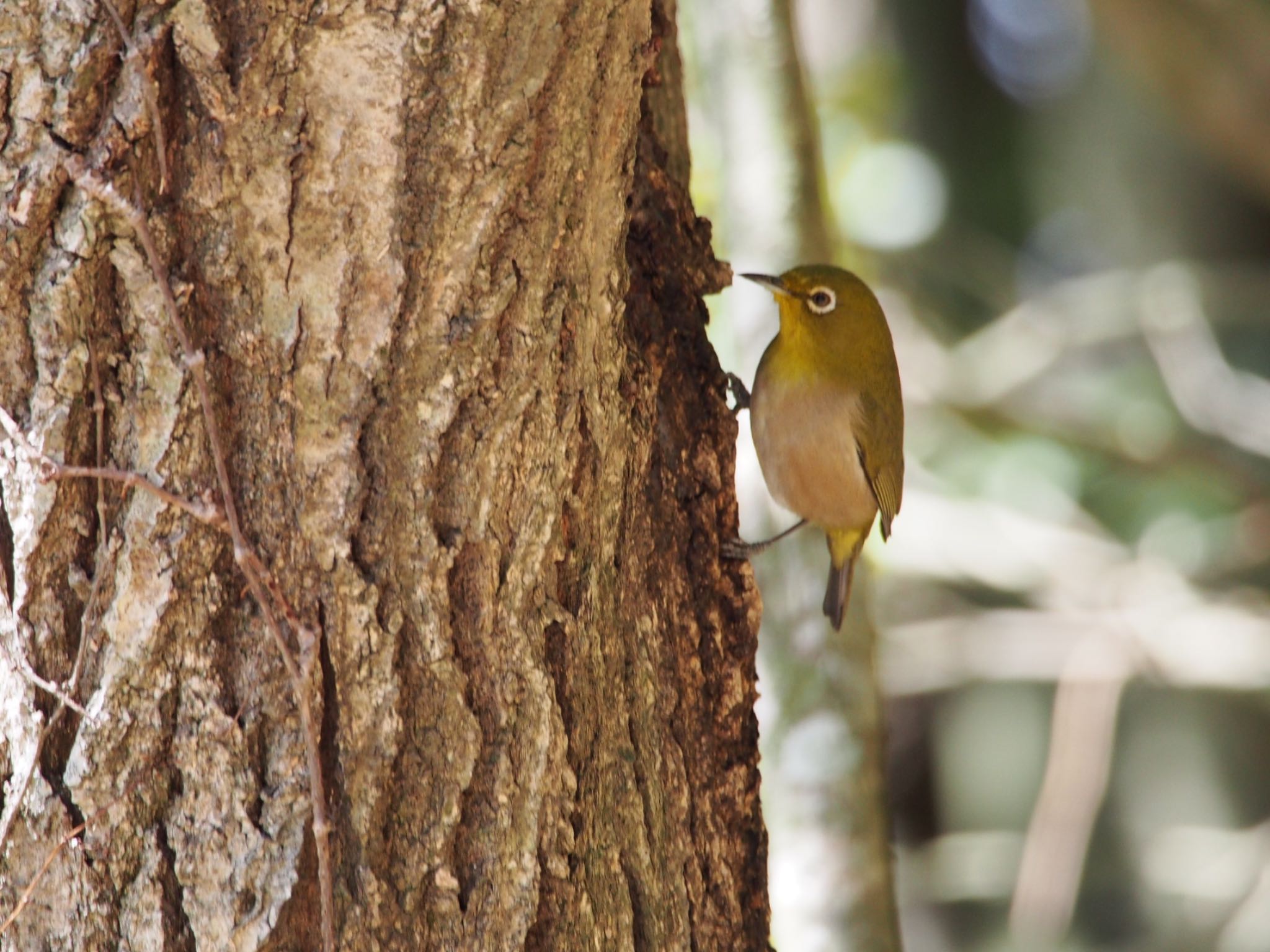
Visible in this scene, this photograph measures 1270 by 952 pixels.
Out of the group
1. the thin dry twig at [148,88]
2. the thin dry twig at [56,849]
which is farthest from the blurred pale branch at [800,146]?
the thin dry twig at [56,849]

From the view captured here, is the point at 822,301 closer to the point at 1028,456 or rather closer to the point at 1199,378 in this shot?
the point at 1199,378

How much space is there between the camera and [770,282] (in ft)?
12.5

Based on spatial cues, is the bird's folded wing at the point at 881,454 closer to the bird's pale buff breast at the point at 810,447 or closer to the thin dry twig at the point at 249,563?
the bird's pale buff breast at the point at 810,447

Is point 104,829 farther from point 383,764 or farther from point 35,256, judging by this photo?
point 35,256

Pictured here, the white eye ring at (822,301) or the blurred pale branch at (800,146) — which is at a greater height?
the blurred pale branch at (800,146)

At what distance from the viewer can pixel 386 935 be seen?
1831 mm

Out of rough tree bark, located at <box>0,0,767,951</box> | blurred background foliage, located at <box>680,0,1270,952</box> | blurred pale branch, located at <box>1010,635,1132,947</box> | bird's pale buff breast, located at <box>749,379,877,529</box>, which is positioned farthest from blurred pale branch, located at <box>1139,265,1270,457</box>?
rough tree bark, located at <box>0,0,767,951</box>

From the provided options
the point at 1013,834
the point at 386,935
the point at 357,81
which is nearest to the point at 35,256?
the point at 357,81

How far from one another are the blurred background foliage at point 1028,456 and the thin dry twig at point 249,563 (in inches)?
91.5

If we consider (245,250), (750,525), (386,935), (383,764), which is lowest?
(386,935)

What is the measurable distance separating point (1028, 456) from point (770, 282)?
13.4 ft

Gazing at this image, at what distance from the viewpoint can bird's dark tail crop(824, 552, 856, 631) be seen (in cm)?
406

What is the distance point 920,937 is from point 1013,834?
201 cm

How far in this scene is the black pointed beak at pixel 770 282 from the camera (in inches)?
148
